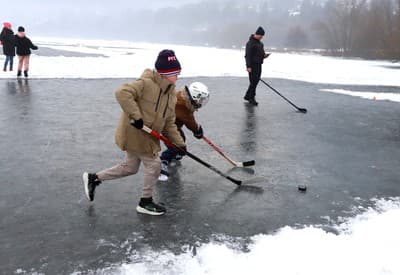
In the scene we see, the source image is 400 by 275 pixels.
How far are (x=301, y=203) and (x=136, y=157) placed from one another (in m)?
2.02

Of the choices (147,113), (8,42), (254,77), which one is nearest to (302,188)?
(147,113)

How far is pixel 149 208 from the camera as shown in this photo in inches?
158

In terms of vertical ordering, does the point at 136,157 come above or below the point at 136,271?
above

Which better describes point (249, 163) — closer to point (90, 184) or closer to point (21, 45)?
point (90, 184)

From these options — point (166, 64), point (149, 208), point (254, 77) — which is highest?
point (254, 77)

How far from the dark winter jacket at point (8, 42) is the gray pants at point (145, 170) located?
13.3 metres

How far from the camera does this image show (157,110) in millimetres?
3914

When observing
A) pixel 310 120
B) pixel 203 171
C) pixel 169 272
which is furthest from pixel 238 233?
pixel 310 120

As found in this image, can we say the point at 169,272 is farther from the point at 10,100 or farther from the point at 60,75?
the point at 60,75

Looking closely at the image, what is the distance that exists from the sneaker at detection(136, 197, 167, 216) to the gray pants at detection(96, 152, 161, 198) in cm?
6

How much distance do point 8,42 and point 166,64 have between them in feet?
45.9

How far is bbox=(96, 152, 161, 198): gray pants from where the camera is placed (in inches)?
156

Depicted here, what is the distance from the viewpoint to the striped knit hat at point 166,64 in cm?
376

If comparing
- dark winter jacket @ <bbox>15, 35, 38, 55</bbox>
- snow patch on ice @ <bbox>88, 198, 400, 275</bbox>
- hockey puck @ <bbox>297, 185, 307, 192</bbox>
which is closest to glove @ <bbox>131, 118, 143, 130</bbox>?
snow patch on ice @ <bbox>88, 198, 400, 275</bbox>
